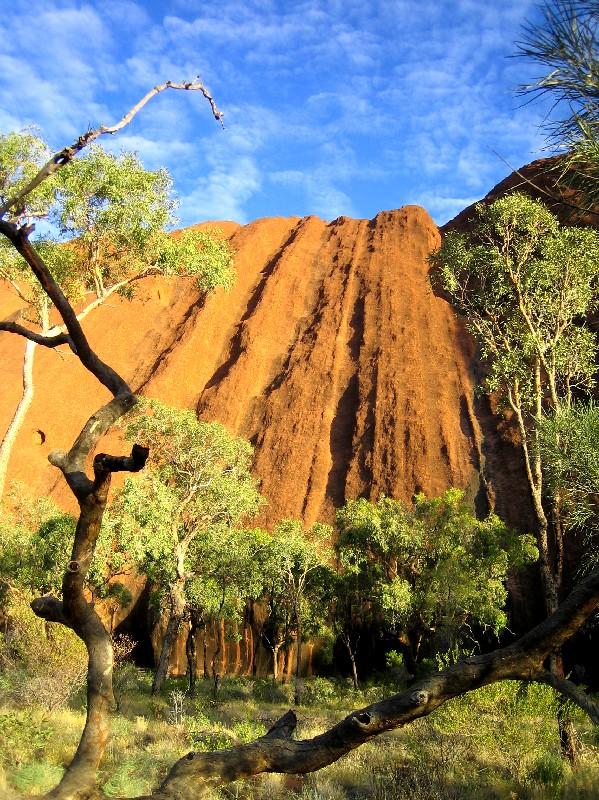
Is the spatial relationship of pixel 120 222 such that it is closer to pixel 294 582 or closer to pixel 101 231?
pixel 101 231

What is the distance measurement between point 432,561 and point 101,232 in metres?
20.3

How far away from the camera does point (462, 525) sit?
26891mm

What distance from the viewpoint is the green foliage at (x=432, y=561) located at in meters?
24.9

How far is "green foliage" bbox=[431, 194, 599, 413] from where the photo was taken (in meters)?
17.9

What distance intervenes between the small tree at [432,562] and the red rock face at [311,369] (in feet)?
53.0

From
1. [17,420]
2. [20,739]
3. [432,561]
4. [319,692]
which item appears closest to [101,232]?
[17,420]

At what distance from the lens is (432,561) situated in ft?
89.0

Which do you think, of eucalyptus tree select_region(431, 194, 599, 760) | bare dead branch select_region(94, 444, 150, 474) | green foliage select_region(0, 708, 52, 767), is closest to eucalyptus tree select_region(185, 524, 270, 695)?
eucalyptus tree select_region(431, 194, 599, 760)

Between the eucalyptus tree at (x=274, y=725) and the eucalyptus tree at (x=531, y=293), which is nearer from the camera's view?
the eucalyptus tree at (x=274, y=725)

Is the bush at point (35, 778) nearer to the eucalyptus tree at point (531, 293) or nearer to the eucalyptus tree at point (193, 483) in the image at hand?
the eucalyptus tree at point (531, 293)

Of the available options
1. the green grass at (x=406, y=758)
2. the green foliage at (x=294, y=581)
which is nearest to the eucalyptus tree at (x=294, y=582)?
the green foliage at (x=294, y=581)

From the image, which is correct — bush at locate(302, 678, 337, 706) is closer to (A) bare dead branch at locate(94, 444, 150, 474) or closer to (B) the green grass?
(B) the green grass

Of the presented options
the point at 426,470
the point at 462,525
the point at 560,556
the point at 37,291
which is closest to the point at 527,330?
the point at 560,556

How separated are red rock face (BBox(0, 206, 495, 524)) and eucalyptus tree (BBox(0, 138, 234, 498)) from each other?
24.5 m
